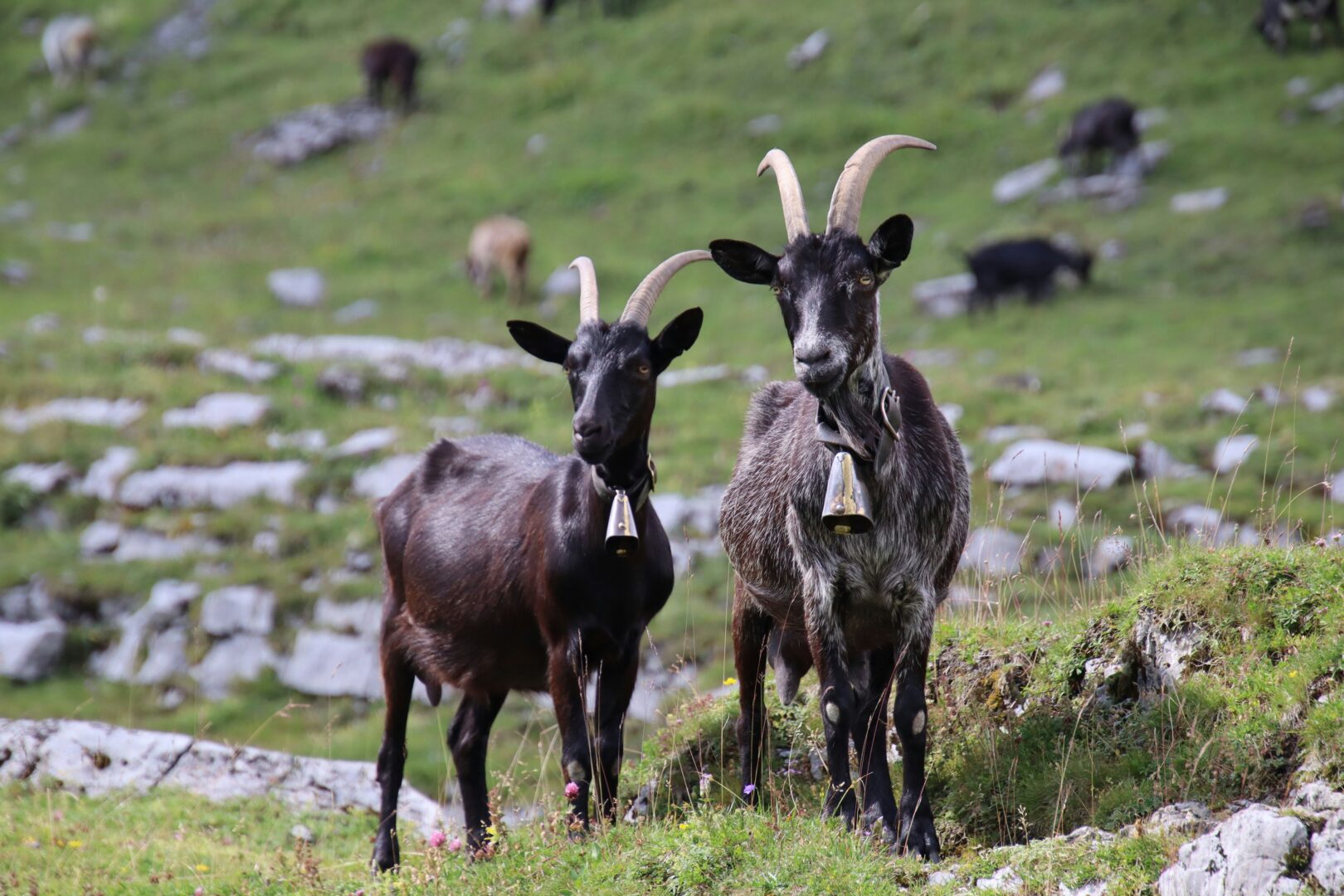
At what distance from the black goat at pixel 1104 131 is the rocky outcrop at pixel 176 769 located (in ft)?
74.1

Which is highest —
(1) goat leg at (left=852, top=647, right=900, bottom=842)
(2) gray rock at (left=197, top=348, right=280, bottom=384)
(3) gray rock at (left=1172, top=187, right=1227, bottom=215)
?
(1) goat leg at (left=852, top=647, right=900, bottom=842)

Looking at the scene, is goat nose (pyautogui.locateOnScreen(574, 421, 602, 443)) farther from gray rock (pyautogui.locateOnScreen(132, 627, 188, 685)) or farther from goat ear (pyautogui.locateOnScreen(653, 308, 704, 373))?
gray rock (pyautogui.locateOnScreen(132, 627, 188, 685))

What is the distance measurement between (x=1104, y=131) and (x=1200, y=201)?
2527mm

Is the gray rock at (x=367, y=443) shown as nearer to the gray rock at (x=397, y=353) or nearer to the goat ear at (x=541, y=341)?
the gray rock at (x=397, y=353)

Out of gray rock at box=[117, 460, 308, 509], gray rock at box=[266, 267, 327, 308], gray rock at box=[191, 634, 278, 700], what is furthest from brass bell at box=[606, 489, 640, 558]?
gray rock at box=[266, 267, 327, 308]

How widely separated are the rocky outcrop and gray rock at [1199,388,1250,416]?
12.6 metres

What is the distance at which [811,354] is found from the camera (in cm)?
550

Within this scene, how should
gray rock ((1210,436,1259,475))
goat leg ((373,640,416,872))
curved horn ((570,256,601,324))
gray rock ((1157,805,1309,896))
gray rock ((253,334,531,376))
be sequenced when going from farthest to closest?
gray rock ((253,334,531,376)), gray rock ((1210,436,1259,475)), goat leg ((373,640,416,872)), curved horn ((570,256,601,324)), gray rock ((1157,805,1309,896))

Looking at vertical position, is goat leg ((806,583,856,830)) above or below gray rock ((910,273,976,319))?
above

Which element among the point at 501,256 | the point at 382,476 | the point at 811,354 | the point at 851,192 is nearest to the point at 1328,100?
the point at 501,256

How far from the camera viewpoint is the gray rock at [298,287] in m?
27.2

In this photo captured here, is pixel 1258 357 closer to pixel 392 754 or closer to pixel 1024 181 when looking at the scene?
pixel 1024 181

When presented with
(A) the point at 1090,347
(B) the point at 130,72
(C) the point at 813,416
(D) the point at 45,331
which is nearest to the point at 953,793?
(C) the point at 813,416

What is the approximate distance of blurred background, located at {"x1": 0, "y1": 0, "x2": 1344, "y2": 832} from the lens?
1455 centimetres
